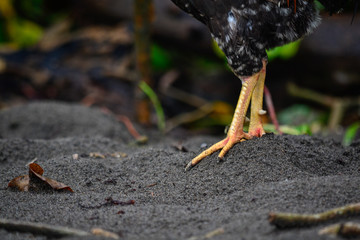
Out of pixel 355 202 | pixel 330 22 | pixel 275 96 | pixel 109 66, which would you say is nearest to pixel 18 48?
pixel 109 66

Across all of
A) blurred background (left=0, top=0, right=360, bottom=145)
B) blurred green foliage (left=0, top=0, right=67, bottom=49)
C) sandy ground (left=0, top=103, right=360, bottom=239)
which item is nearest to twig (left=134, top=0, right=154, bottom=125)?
blurred background (left=0, top=0, right=360, bottom=145)

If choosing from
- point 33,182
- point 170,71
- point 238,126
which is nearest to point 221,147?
point 238,126

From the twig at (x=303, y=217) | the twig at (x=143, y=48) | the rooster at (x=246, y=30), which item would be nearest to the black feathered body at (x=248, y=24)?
the rooster at (x=246, y=30)

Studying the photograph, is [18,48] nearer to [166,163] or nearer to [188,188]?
[166,163]

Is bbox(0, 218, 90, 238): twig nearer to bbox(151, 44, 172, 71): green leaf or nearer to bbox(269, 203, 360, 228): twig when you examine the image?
bbox(269, 203, 360, 228): twig

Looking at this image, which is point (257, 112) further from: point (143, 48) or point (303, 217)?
point (143, 48)

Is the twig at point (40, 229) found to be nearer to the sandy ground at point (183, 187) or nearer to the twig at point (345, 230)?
the sandy ground at point (183, 187)
